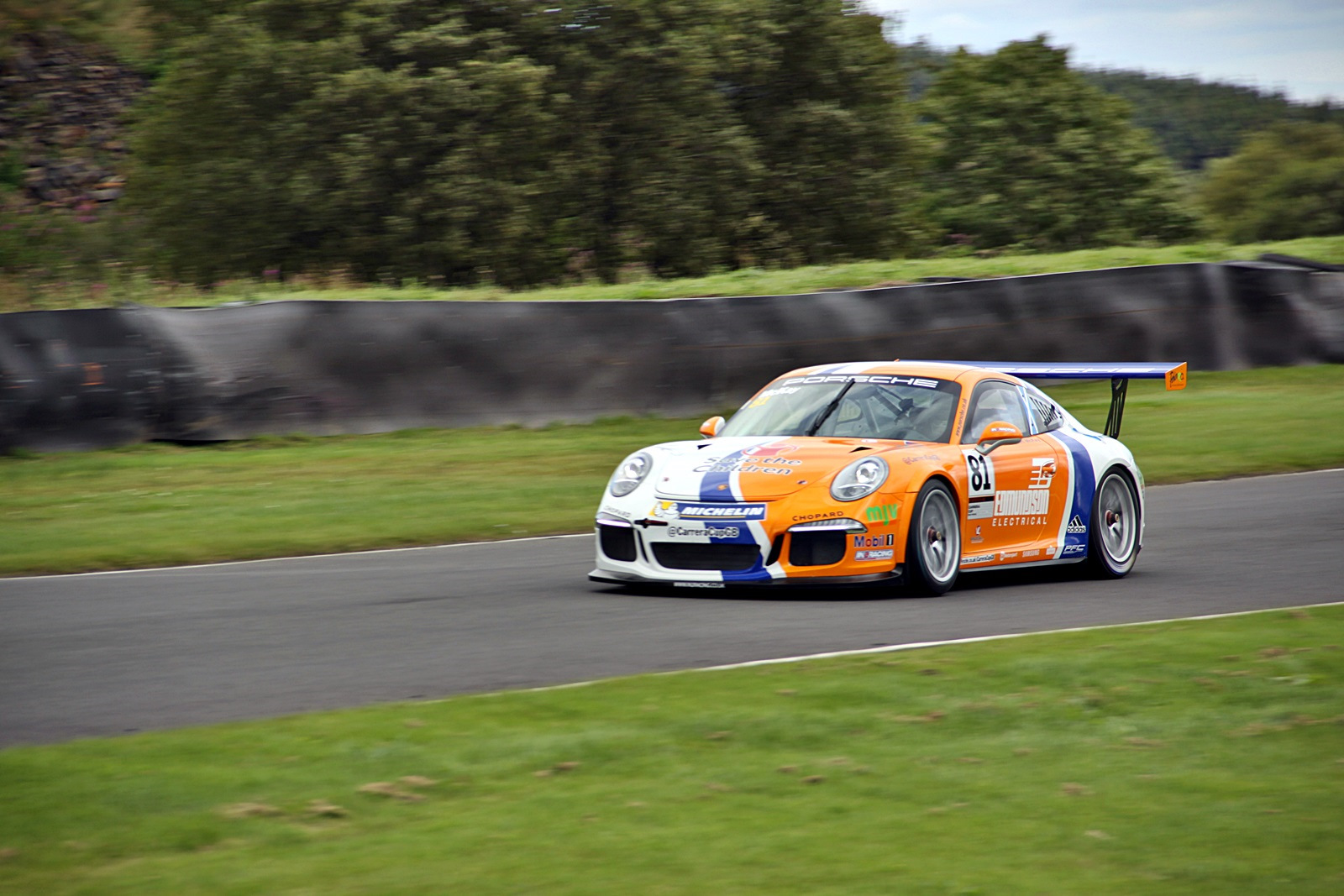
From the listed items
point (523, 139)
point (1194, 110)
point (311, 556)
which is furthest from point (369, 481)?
point (1194, 110)

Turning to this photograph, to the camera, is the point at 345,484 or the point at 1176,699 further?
the point at 345,484

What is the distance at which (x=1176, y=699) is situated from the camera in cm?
624

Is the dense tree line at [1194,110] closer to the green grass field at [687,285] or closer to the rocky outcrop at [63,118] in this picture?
the rocky outcrop at [63,118]

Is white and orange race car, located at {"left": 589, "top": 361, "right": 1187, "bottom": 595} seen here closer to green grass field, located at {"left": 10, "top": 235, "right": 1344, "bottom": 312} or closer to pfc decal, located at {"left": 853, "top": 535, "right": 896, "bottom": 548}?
pfc decal, located at {"left": 853, "top": 535, "right": 896, "bottom": 548}

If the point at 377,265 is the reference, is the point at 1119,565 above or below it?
below

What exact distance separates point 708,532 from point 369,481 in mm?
6287

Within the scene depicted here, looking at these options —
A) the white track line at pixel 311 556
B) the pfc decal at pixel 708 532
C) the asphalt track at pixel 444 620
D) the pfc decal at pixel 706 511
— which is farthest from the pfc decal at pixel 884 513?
the white track line at pixel 311 556

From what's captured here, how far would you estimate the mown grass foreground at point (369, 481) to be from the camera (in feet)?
38.8

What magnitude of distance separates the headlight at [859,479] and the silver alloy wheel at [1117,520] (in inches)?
84.9

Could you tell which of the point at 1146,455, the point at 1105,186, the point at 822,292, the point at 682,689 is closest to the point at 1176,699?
the point at 682,689

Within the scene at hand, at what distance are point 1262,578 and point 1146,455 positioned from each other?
7492mm

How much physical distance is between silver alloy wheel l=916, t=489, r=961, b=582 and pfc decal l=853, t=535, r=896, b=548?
0.22m

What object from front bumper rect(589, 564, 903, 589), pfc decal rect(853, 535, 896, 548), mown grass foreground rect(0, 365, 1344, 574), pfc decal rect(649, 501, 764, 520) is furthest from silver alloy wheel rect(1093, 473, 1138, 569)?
mown grass foreground rect(0, 365, 1344, 574)

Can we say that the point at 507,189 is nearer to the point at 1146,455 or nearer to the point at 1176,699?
the point at 1146,455
